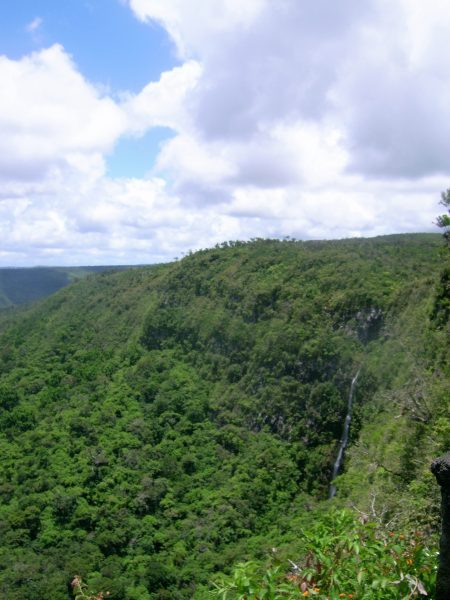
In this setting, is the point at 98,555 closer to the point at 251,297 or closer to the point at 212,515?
the point at 212,515

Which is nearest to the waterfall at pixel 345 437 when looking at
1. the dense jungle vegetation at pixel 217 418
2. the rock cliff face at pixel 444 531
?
the dense jungle vegetation at pixel 217 418

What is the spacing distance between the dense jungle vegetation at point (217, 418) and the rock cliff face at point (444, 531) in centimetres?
1170

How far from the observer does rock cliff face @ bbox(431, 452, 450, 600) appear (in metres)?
4.16

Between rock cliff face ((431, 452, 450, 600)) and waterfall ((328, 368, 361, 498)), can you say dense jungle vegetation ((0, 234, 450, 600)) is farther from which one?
rock cliff face ((431, 452, 450, 600))

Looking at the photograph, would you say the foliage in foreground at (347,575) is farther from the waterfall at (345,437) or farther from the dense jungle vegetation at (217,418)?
the waterfall at (345,437)

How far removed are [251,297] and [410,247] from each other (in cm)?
1747

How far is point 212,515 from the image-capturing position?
3609 cm

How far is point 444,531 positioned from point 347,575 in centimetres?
98

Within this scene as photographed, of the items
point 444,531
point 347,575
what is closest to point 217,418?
point 347,575

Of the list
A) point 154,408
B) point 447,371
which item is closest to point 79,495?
point 154,408

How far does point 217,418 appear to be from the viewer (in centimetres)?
4541

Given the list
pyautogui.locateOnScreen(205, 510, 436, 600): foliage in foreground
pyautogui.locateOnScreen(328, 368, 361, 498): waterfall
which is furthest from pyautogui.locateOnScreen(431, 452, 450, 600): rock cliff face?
pyautogui.locateOnScreen(328, 368, 361, 498): waterfall

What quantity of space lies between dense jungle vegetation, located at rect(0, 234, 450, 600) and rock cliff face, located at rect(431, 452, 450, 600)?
1170cm

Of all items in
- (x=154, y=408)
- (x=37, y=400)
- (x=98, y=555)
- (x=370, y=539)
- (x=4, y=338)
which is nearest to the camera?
(x=370, y=539)
